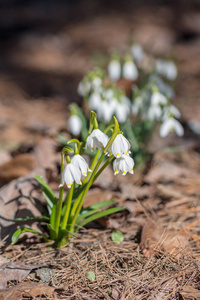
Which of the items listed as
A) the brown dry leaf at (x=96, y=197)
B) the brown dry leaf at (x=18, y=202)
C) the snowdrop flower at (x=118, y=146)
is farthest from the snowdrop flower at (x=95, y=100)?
the snowdrop flower at (x=118, y=146)

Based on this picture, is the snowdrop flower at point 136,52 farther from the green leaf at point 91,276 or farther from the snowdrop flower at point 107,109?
the green leaf at point 91,276

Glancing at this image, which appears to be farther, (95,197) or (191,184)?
(191,184)

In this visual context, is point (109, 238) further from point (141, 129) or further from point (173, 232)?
point (141, 129)

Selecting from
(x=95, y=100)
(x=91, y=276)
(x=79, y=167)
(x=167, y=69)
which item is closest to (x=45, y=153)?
(x=95, y=100)

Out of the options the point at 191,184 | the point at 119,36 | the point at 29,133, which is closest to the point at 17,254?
the point at 191,184

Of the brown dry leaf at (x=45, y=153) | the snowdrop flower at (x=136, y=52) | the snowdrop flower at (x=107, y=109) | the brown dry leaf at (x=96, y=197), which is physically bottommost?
the brown dry leaf at (x=96, y=197)
